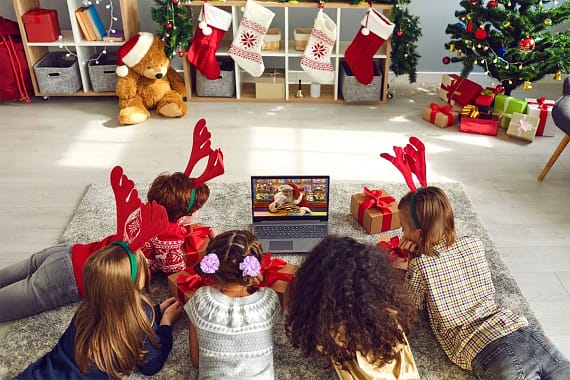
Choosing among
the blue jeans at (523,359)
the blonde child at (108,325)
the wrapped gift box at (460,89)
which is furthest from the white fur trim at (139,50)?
the blue jeans at (523,359)

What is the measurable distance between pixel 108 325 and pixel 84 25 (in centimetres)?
251

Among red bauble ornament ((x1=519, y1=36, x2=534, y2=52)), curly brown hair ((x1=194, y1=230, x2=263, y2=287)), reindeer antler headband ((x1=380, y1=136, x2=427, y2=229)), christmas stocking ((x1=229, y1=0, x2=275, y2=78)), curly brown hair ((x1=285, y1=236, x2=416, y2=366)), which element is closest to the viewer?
curly brown hair ((x1=285, y1=236, x2=416, y2=366))

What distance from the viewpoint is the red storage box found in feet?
11.4

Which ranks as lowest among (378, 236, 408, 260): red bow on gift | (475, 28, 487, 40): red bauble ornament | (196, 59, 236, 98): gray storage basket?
(378, 236, 408, 260): red bow on gift

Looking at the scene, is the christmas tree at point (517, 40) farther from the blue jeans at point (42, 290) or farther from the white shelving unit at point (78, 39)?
the blue jeans at point (42, 290)

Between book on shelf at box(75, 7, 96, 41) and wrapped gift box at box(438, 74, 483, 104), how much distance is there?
2.24 metres

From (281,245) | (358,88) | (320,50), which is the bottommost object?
(281,245)

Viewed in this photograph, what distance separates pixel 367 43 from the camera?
11.3ft

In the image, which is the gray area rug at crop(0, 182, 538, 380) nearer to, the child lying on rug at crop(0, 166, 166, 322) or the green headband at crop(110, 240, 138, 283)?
the child lying on rug at crop(0, 166, 166, 322)

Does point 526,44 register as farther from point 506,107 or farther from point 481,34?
point 506,107

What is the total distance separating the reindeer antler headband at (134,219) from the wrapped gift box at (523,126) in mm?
2251

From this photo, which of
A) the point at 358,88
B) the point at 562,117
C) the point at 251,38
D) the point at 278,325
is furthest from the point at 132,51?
the point at 562,117

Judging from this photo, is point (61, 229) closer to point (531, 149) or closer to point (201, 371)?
point (201, 371)

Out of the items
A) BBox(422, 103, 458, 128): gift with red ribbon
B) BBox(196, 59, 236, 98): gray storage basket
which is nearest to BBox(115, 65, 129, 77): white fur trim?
BBox(196, 59, 236, 98): gray storage basket
